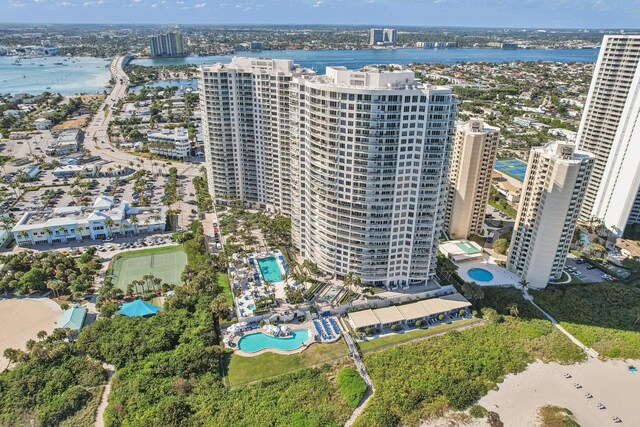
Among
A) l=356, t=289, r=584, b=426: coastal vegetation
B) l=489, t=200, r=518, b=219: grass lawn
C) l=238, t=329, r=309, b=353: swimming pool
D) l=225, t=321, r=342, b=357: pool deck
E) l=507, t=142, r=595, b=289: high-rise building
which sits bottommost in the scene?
l=238, t=329, r=309, b=353: swimming pool

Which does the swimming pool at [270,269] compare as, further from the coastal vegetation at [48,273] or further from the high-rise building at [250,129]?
the coastal vegetation at [48,273]

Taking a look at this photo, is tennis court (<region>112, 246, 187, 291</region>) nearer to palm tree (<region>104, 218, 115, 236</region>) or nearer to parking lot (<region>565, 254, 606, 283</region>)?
palm tree (<region>104, 218, 115, 236</region>)

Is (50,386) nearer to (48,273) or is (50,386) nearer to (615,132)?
(48,273)

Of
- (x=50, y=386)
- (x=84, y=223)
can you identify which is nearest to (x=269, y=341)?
(x=50, y=386)

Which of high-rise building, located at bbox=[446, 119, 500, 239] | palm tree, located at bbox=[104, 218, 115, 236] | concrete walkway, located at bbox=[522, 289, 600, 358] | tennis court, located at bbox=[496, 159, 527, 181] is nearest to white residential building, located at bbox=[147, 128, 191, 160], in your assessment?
palm tree, located at bbox=[104, 218, 115, 236]

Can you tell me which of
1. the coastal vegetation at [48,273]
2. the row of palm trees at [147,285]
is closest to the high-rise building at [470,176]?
the row of palm trees at [147,285]

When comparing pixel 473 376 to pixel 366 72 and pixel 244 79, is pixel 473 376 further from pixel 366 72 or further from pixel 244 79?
pixel 244 79

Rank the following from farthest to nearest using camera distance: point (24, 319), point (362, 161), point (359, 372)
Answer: point (24, 319) < point (362, 161) < point (359, 372)
